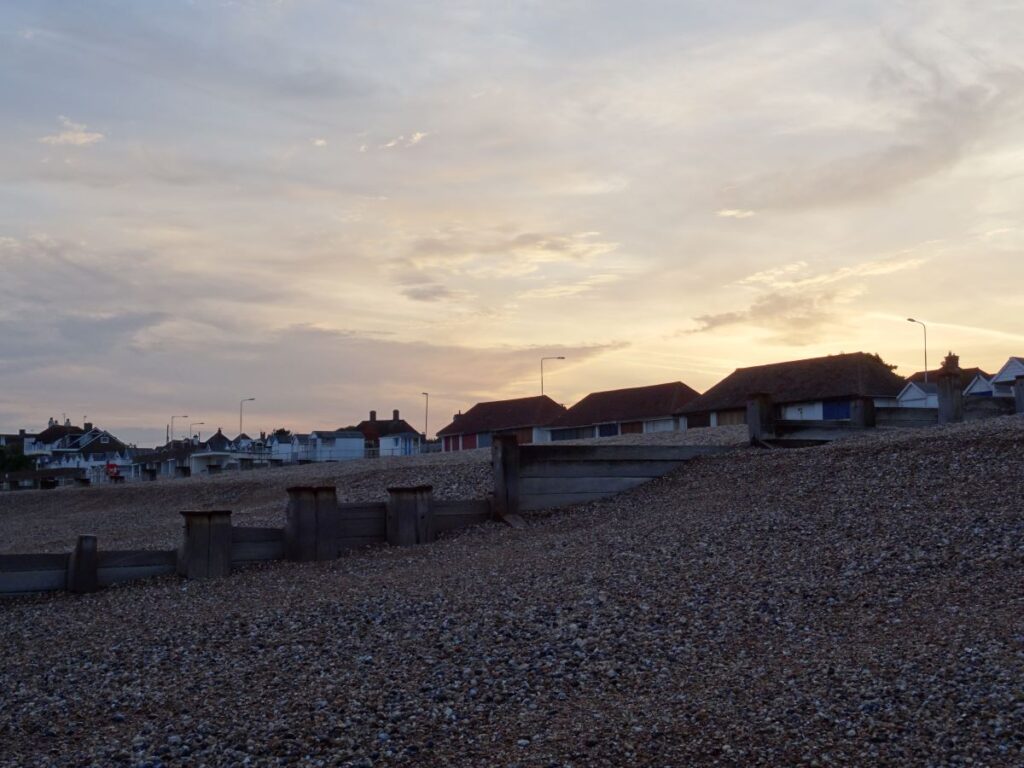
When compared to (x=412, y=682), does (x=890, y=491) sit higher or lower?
higher

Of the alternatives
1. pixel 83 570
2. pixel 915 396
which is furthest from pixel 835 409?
pixel 83 570

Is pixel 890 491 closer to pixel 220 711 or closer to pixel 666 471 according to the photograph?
pixel 666 471

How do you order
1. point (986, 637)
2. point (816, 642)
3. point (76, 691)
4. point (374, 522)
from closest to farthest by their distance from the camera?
1. point (986, 637)
2. point (816, 642)
3. point (76, 691)
4. point (374, 522)

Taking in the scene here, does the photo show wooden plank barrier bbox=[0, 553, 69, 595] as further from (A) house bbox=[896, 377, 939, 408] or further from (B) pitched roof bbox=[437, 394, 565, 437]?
(B) pitched roof bbox=[437, 394, 565, 437]

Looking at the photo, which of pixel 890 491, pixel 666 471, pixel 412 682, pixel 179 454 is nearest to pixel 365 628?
pixel 412 682

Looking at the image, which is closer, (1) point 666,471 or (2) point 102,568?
(2) point 102,568

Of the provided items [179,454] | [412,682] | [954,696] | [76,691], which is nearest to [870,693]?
[954,696]

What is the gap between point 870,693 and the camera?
7.27 m

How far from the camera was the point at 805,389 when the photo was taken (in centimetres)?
5866

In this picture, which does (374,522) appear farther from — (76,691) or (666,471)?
(76,691)

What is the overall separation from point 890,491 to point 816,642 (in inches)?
227

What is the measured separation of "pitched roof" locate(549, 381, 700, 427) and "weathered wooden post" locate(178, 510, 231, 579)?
5515 cm

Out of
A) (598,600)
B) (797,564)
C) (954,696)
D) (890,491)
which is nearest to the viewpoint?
(954,696)

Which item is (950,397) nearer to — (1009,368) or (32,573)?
(32,573)
